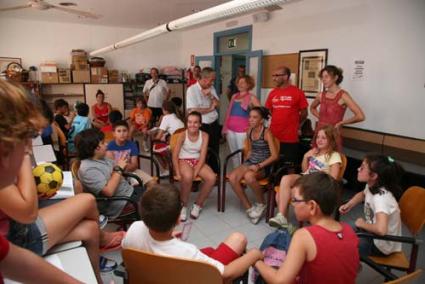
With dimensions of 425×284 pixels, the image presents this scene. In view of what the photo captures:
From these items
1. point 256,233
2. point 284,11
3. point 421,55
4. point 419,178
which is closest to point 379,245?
point 256,233

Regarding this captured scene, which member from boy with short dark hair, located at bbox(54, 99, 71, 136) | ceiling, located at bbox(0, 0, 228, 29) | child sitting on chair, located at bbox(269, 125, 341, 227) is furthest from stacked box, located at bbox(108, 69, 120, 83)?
child sitting on chair, located at bbox(269, 125, 341, 227)

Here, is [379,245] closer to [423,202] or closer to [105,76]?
[423,202]

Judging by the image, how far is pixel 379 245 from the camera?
186 cm

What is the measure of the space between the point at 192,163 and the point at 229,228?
793 mm

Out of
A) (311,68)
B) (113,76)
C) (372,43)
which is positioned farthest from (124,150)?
(113,76)

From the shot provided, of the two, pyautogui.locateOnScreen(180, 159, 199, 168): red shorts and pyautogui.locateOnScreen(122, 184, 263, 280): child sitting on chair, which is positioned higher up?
pyautogui.locateOnScreen(122, 184, 263, 280): child sitting on chair

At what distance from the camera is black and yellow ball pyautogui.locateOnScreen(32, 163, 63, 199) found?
154cm

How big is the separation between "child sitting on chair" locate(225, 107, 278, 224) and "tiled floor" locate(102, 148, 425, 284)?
133mm

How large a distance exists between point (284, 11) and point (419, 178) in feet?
11.0

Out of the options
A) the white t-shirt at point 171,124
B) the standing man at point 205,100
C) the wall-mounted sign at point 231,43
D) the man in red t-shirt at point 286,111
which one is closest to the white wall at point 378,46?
the man in red t-shirt at point 286,111

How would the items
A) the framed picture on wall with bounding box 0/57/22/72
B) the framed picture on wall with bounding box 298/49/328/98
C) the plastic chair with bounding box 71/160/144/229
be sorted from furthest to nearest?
the framed picture on wall with bounding box 0/57/22/72 < the framed picture on wall with bounding box 298/49/328/98 < the plastic chair with bounding box 71/160/144/229

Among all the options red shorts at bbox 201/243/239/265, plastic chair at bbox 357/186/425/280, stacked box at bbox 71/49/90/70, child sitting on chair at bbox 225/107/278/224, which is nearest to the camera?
red shorts at bbox 201/243/239/265

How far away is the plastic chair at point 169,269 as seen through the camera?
3.75ft

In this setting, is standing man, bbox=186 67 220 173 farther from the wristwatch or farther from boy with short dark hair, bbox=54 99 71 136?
boy with short dark hair, bbox=54 99 71 136
